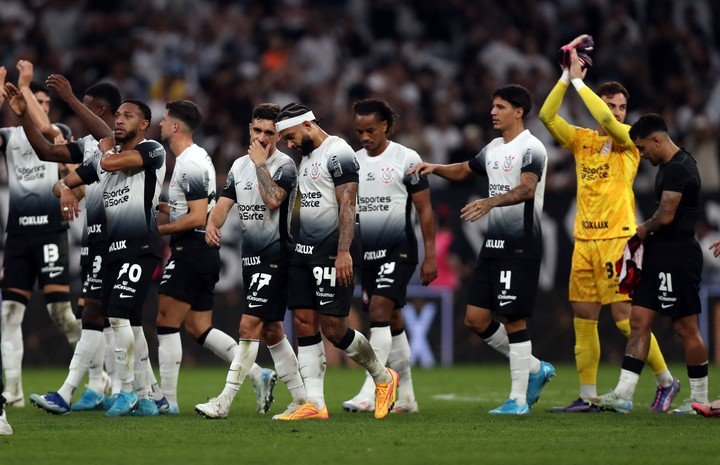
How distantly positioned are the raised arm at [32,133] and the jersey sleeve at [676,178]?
17.6 feet

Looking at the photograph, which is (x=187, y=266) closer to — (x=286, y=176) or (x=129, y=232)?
(x=129, y=232)

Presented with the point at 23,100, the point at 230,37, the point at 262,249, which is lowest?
the point at 262,249

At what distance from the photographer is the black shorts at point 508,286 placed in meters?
12.4

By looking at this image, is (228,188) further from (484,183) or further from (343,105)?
(343,105)

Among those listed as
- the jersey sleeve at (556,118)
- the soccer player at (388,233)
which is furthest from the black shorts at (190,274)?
the jersey sleeve at (556,118)

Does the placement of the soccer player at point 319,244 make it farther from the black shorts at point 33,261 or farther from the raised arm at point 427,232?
the black shorts at point 33,261

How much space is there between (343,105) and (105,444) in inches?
574

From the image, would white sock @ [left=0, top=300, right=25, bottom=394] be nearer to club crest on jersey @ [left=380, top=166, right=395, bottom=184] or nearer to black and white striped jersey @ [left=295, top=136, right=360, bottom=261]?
black and white striped jersey @ [left=295, top=136, right=360, bottom=261]

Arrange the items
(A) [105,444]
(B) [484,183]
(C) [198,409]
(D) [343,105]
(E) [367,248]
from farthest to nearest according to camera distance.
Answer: (D) [343,105] < (B) [484,183] < (E) [367,248] < (C) [198,409] < (A) [105,444]

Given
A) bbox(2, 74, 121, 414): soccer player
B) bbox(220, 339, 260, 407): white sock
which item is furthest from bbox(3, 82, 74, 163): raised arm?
bbox(220, 339, 260, 407): white sock

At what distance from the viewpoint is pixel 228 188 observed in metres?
11.8

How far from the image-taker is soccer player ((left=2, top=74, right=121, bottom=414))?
12.2 m

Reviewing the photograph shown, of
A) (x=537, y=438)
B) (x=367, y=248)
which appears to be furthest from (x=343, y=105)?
(x=537, y=438)

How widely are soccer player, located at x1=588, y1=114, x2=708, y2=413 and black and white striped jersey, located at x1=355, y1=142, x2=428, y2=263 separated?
2.15 meters
